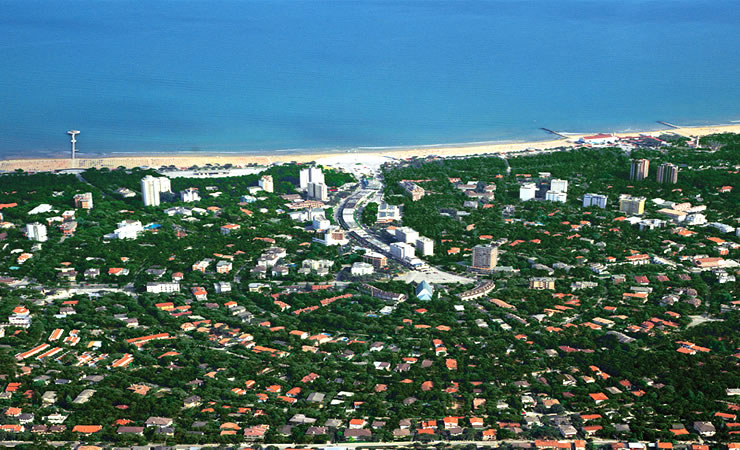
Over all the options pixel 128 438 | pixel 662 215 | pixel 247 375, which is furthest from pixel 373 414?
pixel 662 215

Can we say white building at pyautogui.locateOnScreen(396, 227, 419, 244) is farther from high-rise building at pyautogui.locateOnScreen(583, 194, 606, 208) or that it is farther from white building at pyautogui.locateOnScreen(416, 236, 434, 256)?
high-rise building at pyautogui.locateOnScreen(583, 194, 606, 208)

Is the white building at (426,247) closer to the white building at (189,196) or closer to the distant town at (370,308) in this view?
the distant town at (370,308)

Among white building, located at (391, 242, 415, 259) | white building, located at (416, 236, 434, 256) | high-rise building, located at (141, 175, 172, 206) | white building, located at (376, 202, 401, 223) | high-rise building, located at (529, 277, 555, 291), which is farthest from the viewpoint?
high-rise building, located at (141, 175, 172, 206)

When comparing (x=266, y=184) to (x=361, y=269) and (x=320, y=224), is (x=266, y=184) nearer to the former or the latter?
(x=320, y=224)

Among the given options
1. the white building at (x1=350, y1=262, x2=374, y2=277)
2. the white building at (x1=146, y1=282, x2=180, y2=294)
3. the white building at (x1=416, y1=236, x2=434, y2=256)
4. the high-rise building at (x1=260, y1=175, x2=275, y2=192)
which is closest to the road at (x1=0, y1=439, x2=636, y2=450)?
the white building at (x1=146, y1=282, x2=180, y2=294)

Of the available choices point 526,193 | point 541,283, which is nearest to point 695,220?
point 526,193

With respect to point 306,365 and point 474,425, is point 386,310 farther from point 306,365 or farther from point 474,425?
point 474,425

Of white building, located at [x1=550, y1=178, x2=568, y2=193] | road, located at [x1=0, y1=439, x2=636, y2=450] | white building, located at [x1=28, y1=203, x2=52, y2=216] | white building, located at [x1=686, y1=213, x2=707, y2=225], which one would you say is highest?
white building, located at [x1=550, y1=178, x2=568, y2=193]

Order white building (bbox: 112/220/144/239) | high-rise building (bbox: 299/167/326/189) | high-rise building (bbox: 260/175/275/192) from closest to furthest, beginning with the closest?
1. white building (bbox: 112/220/144/239)
2. high-rise building (bbox: 260/175/275/192)
3. high-rise building (bbox: 299/167/326/189)

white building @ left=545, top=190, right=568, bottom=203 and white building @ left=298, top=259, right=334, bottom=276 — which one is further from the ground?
white building @ left=545, top=190, right=568, bottom=203
